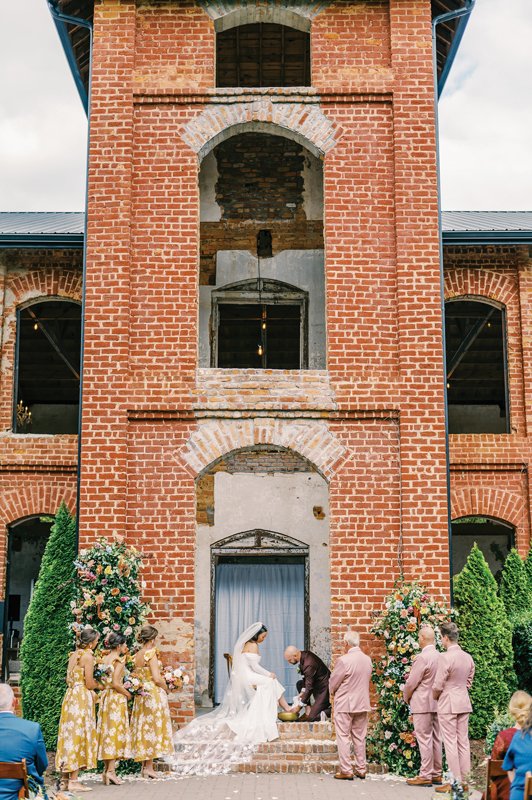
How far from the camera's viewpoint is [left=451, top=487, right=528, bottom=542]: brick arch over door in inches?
580

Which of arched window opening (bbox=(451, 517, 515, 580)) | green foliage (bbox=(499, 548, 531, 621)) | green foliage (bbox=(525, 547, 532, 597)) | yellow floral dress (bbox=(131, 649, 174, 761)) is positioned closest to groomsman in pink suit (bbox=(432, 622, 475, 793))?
yellow floral dress (bbox=(131, 649, 174, 761))

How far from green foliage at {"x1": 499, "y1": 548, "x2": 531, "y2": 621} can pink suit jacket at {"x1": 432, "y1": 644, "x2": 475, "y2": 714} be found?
4182 millimetres

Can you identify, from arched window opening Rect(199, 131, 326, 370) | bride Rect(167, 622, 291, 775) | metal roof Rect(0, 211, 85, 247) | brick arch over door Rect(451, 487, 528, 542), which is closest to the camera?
bride Rect(167, 622, 291, 775)

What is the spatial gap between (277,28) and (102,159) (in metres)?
3.85

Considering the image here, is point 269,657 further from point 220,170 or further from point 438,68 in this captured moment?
point 438,68

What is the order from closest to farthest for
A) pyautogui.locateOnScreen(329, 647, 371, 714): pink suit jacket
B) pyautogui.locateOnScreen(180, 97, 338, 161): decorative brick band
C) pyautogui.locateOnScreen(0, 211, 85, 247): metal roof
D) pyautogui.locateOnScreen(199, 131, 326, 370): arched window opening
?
pyautogui.locateOnScreen(329, 647, 371, 714): pink suit jacket < pyautogui.locateOnScreen(180, 97, 338, 161): decorative brick band < pyautogui.locateOnScreen(0, 211, 85, 247): metal roof < pyautogui.locateOnScreen(199, 131, 326, 370): arched window opening

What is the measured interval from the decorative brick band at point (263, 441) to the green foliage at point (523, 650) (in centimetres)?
354

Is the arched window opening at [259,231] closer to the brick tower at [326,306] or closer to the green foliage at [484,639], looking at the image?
the brick tower at [326,306]

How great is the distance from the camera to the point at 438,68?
15688mm

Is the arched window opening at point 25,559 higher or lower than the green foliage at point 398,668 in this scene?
higher

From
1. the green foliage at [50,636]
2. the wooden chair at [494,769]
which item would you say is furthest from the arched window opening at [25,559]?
the wooden chair at [494,769]

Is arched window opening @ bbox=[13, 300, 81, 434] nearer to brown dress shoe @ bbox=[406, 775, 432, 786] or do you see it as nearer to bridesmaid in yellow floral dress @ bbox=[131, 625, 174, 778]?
bridesmaid in yellow floral dress @ bbox=[131, 625, 174, 778]

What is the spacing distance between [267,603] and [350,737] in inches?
187

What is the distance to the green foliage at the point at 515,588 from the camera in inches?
552
